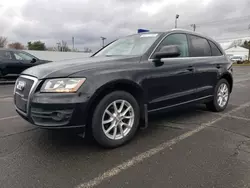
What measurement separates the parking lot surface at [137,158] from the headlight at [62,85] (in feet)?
2.75

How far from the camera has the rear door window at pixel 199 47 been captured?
13.8ft

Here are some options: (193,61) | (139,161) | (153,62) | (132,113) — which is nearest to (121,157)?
(139,161)

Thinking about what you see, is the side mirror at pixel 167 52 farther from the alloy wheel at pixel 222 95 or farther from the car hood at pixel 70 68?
the alloy wheel at pixel 222 95

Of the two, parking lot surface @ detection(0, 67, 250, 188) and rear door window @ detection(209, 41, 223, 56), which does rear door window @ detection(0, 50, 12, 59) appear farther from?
rear door window @ detection(209, 41, 223, 56)

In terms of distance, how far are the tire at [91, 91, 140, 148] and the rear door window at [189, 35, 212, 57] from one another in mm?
1768

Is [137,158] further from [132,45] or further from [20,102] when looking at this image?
[132,45]

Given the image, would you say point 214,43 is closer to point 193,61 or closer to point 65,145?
point 193,61

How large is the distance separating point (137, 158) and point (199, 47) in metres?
2.70

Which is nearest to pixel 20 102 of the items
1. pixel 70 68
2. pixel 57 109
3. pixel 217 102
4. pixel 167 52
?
pixel 57 109

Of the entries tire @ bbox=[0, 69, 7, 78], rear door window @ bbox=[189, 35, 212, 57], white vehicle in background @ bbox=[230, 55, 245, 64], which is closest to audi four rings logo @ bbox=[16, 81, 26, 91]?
rear door window @ bbox=[189, 35, 212, 57]

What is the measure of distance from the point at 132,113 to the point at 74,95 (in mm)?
919

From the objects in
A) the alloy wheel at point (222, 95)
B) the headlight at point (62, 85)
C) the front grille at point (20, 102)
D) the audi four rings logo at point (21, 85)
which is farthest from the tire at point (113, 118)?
the alloy wheel at point (222, 95)

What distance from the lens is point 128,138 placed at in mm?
3139

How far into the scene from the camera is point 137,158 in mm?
2742
